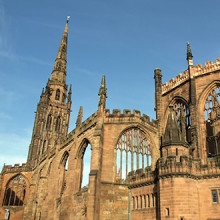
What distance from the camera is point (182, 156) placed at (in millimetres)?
20219

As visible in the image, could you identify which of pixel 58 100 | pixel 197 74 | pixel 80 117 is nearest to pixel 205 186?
pixel 197 74

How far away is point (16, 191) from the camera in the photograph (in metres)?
46.8

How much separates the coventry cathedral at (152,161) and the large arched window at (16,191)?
1011 centimetres

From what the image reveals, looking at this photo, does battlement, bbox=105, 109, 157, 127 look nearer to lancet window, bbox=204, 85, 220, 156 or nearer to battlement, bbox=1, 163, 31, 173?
lancet window, bbox=204, 85, 220, 156

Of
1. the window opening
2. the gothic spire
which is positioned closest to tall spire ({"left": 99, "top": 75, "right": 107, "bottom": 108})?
the gothic spire

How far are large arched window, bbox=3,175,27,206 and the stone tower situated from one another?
752 cm

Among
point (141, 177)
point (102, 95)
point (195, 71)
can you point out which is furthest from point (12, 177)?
Answer: point (195, 71)

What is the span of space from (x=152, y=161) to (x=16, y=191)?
3029 cm

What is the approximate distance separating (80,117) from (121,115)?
10.3m

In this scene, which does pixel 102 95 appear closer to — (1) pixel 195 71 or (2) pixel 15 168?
(1) pixel 195 71

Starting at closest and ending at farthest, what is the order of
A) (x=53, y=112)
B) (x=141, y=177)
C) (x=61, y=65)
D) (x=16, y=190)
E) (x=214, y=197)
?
(x=214, y=197) < (x=141, y=177) < (x=16, y=190) < (x=53, y=112) < (x=61, y=65)

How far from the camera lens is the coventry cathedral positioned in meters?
19.4

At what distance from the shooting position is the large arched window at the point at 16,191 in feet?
154

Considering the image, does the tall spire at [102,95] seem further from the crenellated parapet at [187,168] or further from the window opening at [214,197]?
the window opening at [214,197]
